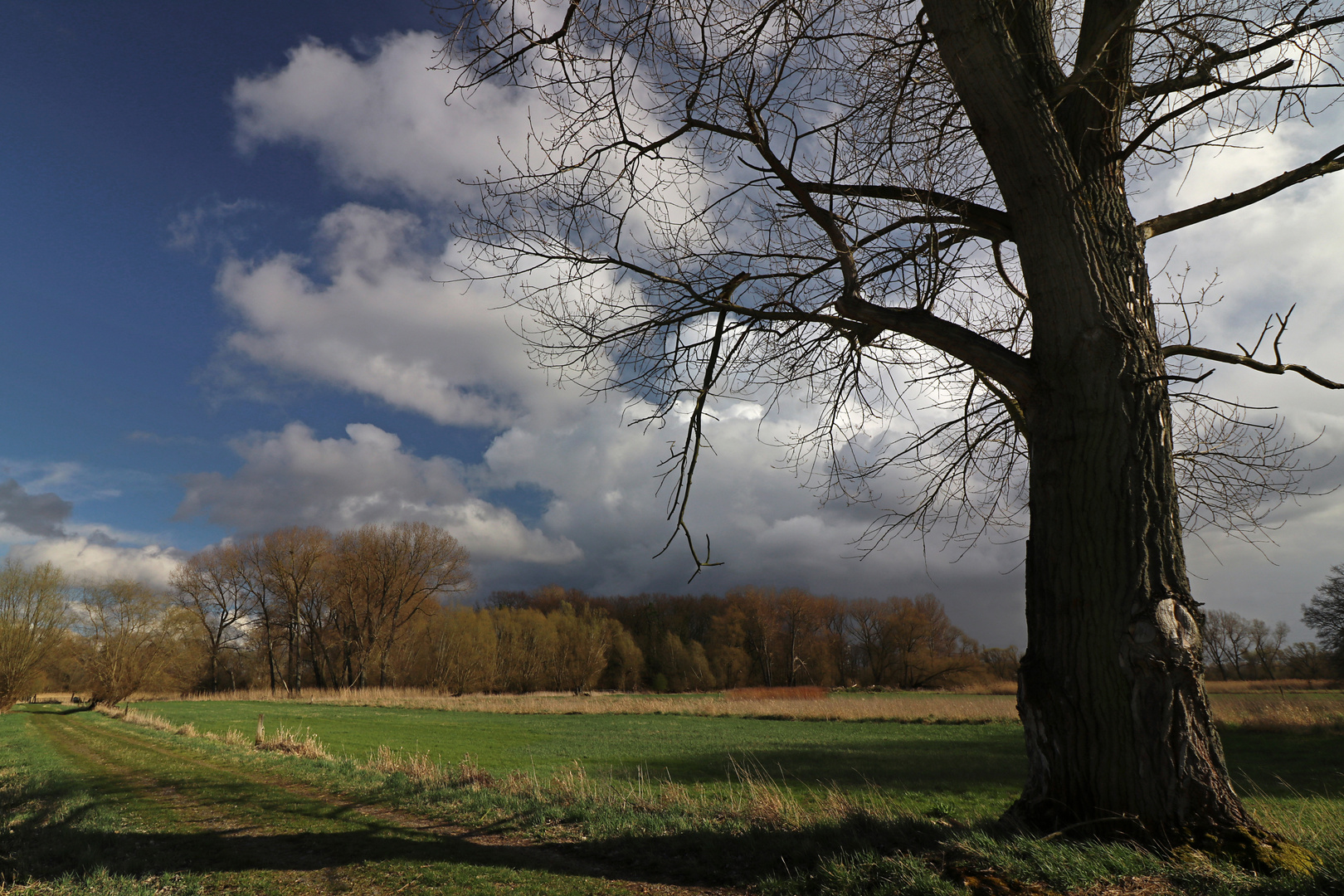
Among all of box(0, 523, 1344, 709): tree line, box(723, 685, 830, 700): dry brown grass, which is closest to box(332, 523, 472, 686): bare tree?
box(0, 523, 1344, 709): tree line

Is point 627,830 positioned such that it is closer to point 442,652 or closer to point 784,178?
point 784,178

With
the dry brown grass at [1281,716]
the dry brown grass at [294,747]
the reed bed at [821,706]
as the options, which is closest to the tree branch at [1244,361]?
the dry brown grass at [294,747]

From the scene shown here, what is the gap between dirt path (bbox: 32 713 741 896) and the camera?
566 centimetres

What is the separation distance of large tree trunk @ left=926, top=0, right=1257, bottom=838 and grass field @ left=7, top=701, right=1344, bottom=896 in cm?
44

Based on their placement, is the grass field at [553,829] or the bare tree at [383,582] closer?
the grass field at [553,829]

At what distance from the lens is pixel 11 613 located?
1352 inches

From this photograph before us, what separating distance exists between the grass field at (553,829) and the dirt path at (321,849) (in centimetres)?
3

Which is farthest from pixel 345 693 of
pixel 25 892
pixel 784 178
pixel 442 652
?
pixel 784 178

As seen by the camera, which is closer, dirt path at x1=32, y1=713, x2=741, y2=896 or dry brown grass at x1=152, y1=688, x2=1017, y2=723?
dirt path at x1=32, y1=713, x2=741, y2=896

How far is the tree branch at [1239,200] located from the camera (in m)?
4.41

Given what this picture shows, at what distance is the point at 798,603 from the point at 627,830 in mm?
86244

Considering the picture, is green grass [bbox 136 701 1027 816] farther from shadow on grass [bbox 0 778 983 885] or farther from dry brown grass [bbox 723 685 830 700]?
dry brown grass [bbox 723 685 830 700]

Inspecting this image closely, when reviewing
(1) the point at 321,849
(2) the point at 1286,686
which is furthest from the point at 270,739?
(2) the point at 1286,686

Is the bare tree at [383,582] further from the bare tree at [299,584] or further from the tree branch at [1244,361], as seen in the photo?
the tree branch at [1244,361]
